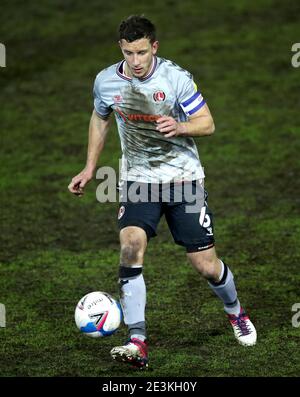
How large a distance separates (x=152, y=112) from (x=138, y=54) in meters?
0.52

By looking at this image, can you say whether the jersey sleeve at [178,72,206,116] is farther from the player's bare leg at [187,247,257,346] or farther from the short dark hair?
the player's bare leg at [187,247,257,346]

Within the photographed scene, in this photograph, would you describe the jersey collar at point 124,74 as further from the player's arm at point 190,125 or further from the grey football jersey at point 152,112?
the player's arm at point 190,125

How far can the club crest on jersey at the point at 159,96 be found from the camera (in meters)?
8.47

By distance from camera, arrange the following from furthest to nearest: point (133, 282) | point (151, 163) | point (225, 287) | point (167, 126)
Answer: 1. point (225, 287)
2. point (151, 163)
3. point (133, 282)
4. point (167, 126)

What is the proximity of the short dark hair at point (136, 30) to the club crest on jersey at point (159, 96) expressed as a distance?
425mm

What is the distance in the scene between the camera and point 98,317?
27.2ft

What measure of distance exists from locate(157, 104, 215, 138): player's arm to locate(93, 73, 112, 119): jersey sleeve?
78 centimetres

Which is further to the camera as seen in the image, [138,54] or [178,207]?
[178,207]

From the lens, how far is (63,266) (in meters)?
11.3

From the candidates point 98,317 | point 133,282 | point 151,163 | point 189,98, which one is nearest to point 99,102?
point 151,163

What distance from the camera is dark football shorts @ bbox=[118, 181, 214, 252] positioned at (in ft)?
28.2

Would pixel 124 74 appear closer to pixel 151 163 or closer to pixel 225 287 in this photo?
pixel 151 163

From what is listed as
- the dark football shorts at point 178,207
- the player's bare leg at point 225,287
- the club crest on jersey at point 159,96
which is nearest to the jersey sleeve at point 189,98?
the club crest on jersey at point 159,96

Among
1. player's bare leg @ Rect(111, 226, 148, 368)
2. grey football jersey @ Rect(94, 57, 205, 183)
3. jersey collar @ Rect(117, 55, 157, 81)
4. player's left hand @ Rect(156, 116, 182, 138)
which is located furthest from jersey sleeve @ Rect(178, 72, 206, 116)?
player's bare leg @ Rect(111, 226, 148, 368)
